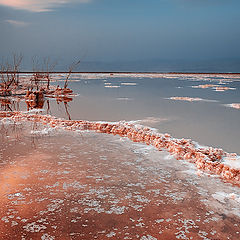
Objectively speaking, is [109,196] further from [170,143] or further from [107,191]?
[170,143]

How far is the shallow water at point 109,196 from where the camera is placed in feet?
10.1

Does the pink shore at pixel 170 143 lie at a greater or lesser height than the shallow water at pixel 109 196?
greater

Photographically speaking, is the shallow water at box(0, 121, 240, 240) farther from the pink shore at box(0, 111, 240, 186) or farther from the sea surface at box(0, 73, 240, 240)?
the pink shore at box(0, 111, 240, 186)

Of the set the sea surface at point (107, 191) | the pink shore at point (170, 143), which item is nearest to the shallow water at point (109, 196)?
the sea surface at point (107, 191)

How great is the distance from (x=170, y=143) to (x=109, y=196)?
3.01 meters

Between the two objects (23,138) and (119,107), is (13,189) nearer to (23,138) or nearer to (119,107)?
(23,138)

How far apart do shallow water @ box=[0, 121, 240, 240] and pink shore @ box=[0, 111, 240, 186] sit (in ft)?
0.98

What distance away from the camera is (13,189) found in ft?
13.2

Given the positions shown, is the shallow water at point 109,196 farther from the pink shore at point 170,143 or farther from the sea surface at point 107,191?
the pink shore at point 170,143

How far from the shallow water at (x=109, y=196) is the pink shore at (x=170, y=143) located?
30 centimetres

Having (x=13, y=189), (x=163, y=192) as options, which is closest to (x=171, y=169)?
(x=163, y=192)

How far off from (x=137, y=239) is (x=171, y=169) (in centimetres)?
234

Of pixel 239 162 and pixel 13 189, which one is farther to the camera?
pixel 239 162

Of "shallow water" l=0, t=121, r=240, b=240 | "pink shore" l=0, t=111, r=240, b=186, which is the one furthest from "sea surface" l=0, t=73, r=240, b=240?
"pink shore" l=0, t=111, r=240, b=186
